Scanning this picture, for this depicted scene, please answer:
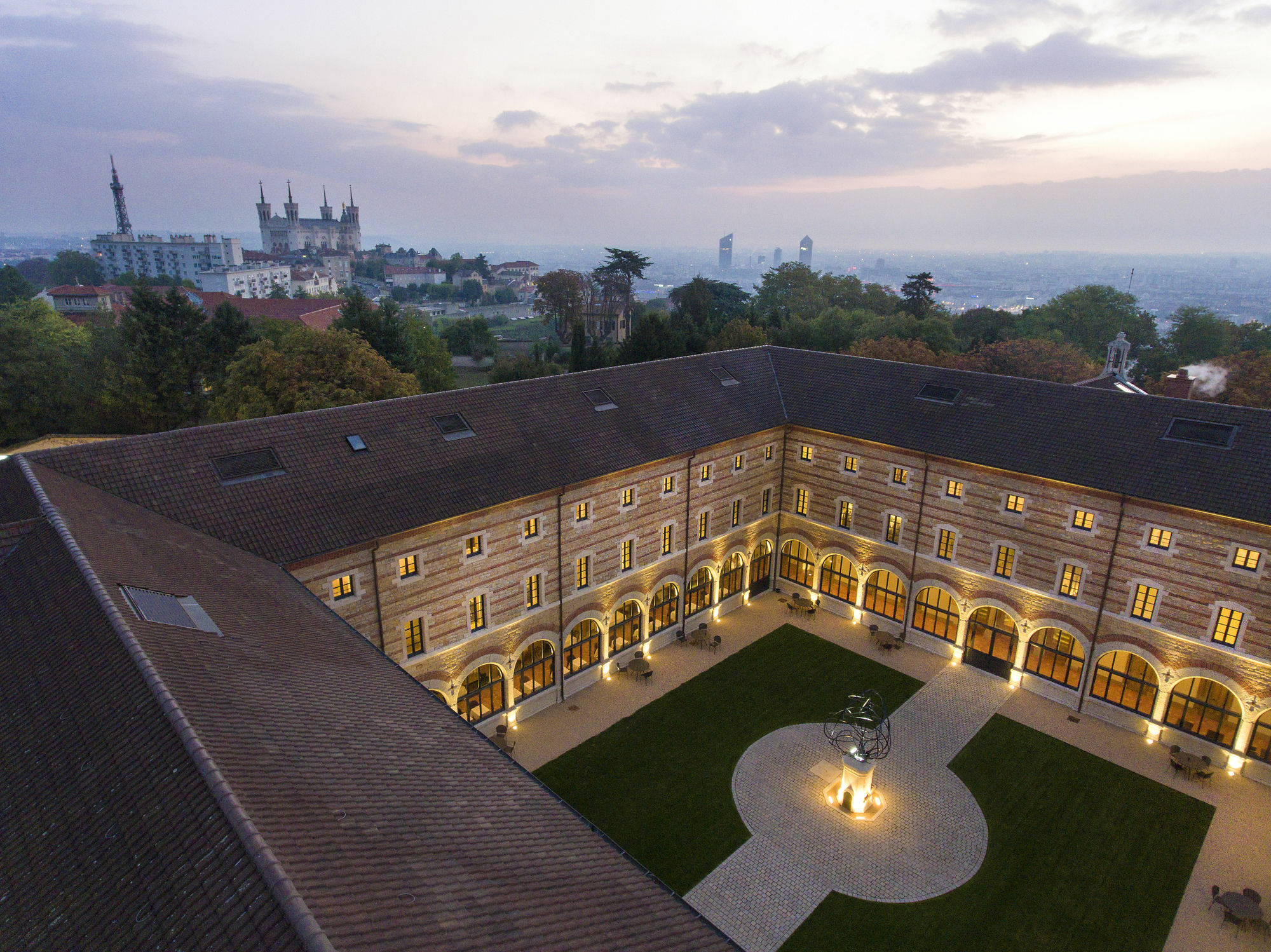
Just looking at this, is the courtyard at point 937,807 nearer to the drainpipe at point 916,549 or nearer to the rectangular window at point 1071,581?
the drainpipe at point 916,549

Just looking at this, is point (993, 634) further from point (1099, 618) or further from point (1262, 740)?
point (1262, 740)

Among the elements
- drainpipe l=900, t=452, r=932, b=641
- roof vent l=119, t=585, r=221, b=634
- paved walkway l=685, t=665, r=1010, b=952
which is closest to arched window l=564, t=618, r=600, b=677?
paved walkway l=685, t=665, r=1010, b=952

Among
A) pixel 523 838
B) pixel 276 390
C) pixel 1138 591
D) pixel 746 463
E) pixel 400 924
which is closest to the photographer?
pixel 400 924

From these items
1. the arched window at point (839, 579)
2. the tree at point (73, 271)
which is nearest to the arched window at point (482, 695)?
the arched window at point (839, 579)

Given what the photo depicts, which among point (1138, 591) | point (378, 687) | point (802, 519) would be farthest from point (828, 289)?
point (378, 687)

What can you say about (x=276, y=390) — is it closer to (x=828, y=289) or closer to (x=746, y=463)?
(x=746, y=463)

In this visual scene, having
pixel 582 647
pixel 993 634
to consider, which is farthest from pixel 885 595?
pixel 582 647
